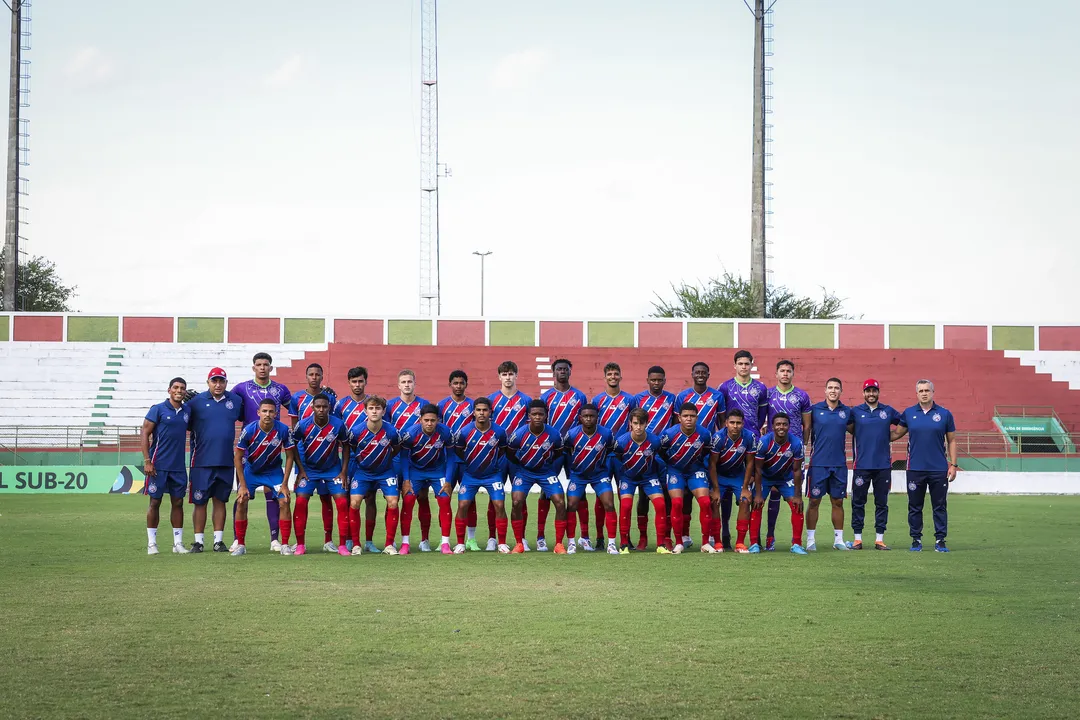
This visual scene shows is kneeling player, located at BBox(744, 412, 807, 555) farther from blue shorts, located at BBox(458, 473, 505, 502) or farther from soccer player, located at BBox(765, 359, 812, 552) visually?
blue shorts, located at BBox(458, 473, 505, 502)

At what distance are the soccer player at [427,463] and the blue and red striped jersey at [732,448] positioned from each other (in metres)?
2.87

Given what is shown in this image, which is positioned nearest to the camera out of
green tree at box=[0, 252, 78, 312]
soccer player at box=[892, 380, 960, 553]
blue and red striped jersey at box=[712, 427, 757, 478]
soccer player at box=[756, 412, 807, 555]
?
blue and red striped jersey at box=[712, 427, 757, 478]

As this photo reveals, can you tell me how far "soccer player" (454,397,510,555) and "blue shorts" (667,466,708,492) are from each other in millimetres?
1799

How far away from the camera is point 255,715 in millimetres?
5105

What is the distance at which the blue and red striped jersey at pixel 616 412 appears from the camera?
12.8 m

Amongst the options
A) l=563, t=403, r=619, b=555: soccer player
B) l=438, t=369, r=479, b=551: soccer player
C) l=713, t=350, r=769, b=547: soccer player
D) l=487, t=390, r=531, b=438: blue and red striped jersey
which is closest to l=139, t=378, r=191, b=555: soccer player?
l=438, t=369, r=479, b=551: soccer player

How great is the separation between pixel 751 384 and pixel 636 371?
2226 centimetres

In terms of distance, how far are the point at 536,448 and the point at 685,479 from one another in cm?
165

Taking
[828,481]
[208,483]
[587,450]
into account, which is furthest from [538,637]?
[828,481]

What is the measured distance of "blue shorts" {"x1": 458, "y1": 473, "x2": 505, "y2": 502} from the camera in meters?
12.5

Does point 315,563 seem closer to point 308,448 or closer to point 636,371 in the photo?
point 308,448

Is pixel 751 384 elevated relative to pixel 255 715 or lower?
elevated

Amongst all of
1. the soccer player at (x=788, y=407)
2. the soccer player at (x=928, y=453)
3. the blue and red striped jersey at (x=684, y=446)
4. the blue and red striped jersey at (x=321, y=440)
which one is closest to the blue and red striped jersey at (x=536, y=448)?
the blue and red striped jersey at (x=684, y=446)

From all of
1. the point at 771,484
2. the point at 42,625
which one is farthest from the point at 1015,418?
the point at 42,625
